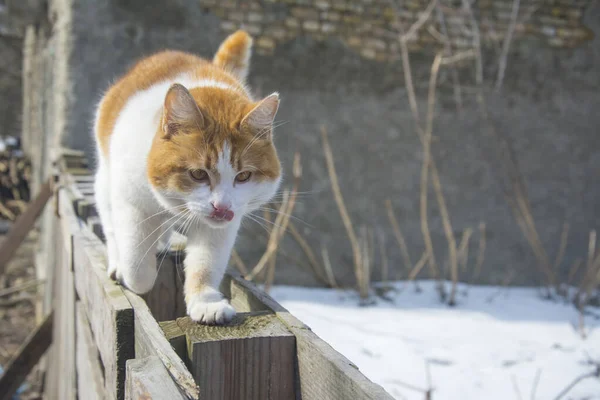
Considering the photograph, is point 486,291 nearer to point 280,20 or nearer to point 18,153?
point 280,20

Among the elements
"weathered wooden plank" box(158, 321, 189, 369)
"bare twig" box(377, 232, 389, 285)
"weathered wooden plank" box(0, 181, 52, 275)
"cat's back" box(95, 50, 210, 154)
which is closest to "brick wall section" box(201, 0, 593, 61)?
"bare twig" box(377, 232, 389, 285)

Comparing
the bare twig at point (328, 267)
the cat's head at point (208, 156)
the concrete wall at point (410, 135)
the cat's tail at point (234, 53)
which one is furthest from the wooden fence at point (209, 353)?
the concrete wall at point (410, 135)

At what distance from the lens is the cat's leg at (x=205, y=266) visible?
1.36 m

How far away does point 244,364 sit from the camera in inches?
43.0

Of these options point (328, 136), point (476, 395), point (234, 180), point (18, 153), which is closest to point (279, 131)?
point (328, 136)

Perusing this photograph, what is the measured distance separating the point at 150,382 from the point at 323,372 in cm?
29

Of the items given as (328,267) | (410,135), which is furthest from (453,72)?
(328,267)

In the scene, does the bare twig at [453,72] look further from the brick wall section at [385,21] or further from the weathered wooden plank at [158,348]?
the weathered wooden plank at [158,348]

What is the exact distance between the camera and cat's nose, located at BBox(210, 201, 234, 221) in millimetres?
1476

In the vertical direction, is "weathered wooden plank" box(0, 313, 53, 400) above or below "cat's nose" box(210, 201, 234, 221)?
below

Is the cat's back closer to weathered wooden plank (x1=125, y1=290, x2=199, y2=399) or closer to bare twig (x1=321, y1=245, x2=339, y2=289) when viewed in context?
weathered wooden plank (x1=125, y1=290, x2=199, y2=399)

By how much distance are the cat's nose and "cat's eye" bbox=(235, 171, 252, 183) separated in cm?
11

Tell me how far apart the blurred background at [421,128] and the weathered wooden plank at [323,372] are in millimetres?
3524

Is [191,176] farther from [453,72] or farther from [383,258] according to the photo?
[453,72]
